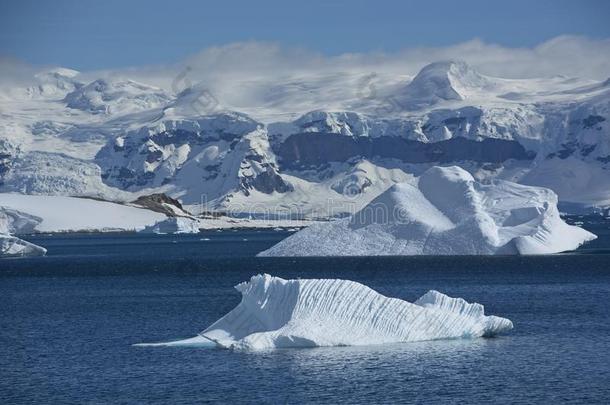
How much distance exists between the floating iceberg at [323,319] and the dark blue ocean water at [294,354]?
0.74 meters

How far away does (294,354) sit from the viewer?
53.2 m

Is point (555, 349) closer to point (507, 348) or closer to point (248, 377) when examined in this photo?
point (507, 348)

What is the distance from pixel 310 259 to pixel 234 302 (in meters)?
51.9

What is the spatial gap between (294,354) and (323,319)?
2171 millimetres

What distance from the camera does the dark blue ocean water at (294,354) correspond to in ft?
153

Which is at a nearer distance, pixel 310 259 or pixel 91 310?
pixel 91 310

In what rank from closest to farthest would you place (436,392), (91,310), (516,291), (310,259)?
(436,392) < (91,310) < (516,291) < (310,259)

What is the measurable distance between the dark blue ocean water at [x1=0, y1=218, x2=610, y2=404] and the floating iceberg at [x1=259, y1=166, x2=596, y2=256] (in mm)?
2307

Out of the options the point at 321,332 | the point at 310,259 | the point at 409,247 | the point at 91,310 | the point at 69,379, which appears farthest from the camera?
the point at 310,259

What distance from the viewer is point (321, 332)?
2133 inches

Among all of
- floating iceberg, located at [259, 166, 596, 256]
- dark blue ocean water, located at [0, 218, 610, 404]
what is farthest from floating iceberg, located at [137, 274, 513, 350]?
floating iceberg, located at [259, 166, 596, 256]

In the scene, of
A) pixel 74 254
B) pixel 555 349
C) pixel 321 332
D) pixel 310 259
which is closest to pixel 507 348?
pixel 555 349

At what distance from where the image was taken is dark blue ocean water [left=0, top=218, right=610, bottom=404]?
4675 centimetres

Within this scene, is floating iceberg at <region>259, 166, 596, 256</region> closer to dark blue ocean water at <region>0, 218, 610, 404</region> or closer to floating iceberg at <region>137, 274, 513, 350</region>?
dark blue ocean water at <region>0, 218, 610, 404</region>
